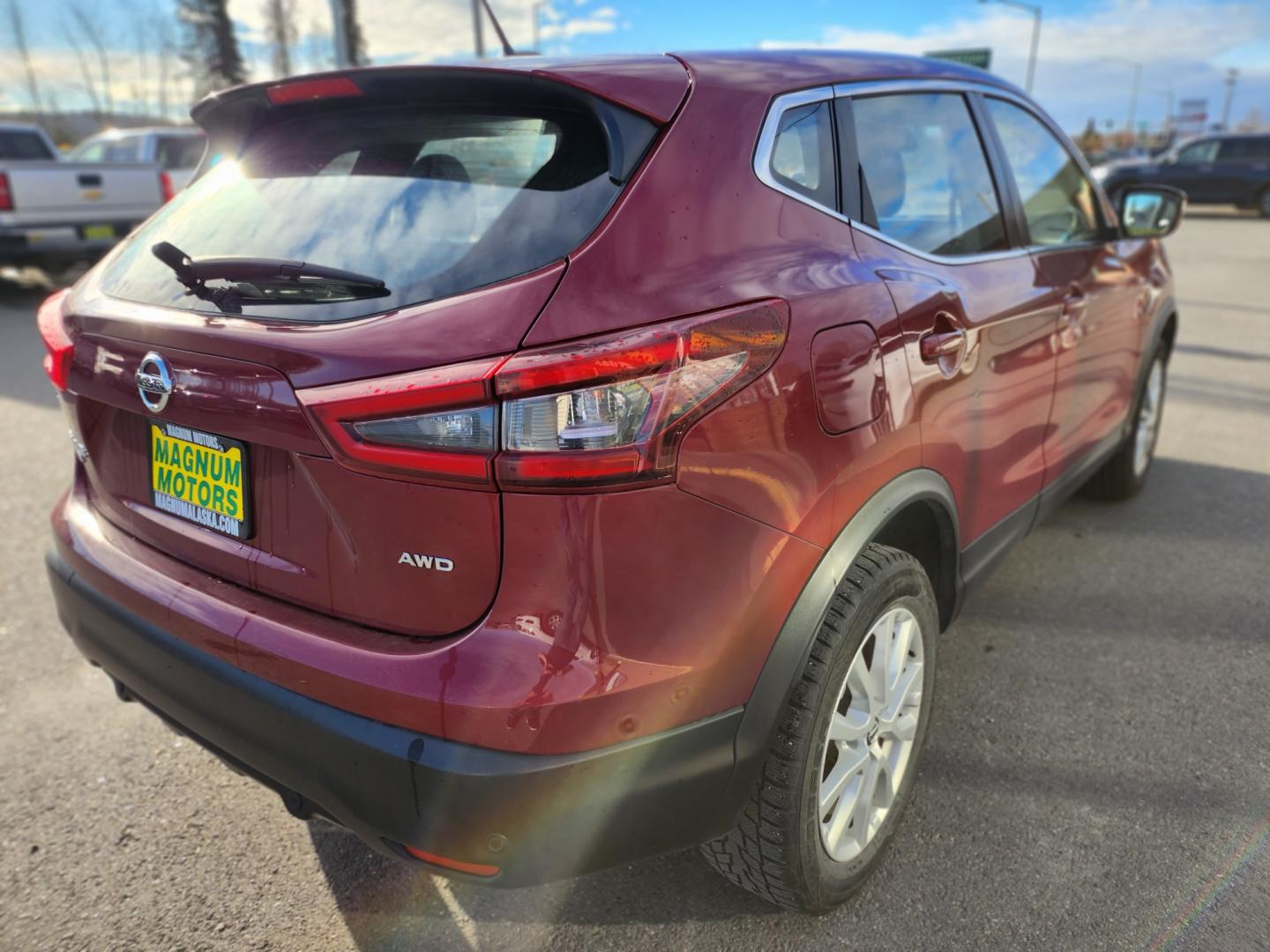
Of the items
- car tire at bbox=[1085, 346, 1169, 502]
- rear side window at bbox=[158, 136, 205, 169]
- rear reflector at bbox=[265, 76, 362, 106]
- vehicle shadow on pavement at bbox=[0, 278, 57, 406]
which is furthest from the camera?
A: rear side window at bbox=[158, 136, 205, 169]

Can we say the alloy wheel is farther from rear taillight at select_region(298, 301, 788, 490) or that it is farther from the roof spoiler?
the roof spoiler

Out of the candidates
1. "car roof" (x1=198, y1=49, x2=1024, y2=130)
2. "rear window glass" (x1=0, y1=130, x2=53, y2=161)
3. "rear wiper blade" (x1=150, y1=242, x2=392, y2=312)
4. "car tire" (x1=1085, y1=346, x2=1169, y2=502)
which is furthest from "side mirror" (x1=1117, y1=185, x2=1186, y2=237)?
"rear window glass" (x1=0, y1=130, x2=53, y2=161)

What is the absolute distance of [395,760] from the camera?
1.49m

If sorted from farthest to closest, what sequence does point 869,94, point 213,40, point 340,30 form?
1. point 213,40
2. point 340,30
3. point 869,94

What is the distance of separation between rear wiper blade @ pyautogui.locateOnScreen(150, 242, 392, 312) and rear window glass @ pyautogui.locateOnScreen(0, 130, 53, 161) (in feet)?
42.8

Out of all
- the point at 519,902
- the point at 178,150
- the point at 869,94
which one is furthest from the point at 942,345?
the point at 178,150

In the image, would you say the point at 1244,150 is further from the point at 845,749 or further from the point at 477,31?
the point at 845,749

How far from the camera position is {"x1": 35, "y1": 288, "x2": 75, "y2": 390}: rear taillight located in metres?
2.00

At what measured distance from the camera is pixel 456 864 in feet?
5.04

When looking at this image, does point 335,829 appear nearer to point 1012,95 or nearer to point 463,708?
point 463,708

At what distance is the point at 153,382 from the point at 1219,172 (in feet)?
88.6

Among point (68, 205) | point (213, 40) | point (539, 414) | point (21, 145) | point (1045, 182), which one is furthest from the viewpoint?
point (213, 40)

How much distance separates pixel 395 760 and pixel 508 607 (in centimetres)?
31

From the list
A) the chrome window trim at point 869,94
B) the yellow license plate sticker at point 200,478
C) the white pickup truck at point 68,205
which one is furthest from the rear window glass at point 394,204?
the white pickup truck at point 68,205
